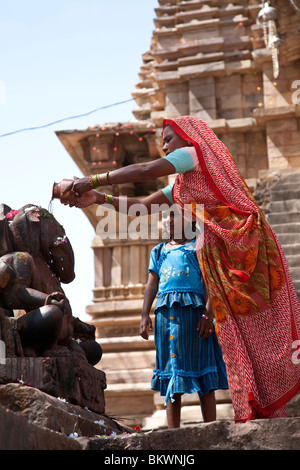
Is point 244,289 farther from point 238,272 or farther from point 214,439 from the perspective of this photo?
point 214,439

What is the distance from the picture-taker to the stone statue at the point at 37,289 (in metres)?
4.47

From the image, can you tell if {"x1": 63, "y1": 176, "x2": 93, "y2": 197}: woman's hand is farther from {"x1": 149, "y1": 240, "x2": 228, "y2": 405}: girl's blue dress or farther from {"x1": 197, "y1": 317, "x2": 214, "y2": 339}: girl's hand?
{"x1": 197, "y1": 317, "x2": 214, "y2": 339}: girl's hand

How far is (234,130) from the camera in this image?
41.4 ft

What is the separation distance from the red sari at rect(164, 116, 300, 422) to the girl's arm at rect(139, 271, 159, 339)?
817 millimetres

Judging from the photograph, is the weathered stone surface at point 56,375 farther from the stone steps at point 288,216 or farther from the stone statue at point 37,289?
the stone steps at point 288,216

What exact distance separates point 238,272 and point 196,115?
886 cm

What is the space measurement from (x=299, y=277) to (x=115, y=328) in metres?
4.93

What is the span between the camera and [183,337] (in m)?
→ 4.82

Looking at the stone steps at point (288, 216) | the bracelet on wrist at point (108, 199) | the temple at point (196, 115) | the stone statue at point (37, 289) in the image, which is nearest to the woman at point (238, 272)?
the bracelet on wrist at point (108, 199)

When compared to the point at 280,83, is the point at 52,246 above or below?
below

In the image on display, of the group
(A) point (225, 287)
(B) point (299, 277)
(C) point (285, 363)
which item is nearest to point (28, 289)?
(A) point (225, 287)

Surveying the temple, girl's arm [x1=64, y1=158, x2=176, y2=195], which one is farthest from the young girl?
the temple

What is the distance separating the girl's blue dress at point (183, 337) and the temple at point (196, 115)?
6.51m

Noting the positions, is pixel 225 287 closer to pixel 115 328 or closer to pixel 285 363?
pixel 285 363
